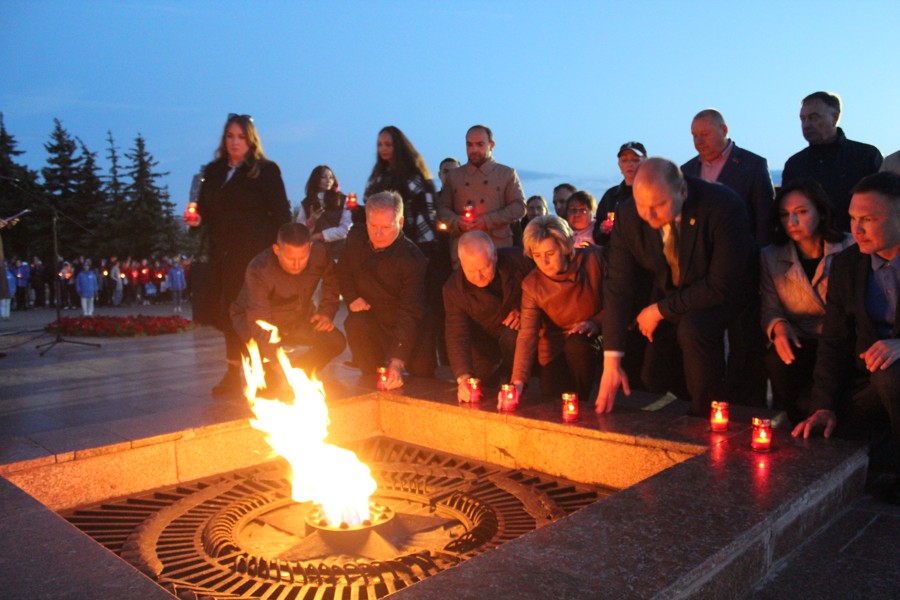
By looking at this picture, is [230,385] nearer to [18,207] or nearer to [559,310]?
[559,310]

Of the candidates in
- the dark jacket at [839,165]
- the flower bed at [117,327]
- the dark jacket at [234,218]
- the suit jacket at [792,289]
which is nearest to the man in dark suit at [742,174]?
the dark jacket at [839,165]

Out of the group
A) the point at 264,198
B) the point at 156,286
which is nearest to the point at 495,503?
the point at 264,198

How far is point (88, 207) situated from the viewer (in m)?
32.9

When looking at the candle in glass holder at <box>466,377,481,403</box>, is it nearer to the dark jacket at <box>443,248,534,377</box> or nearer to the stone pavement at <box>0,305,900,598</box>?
the dark jacket at <box>443,248,534,377</box>

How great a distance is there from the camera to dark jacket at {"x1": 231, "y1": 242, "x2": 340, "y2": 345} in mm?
5391

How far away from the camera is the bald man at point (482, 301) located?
4.82 metres

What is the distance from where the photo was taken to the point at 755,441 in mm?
3275

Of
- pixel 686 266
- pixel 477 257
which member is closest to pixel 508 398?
pixel 477 257

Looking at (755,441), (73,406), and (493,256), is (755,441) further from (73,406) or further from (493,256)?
(73,406)

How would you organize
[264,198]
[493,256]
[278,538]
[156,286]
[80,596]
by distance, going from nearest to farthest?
[80,596] < [278,538] < [493,256] < [264,198] < [156,286]

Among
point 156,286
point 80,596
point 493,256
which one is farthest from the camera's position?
point 156,286

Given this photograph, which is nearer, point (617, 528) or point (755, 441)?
point (617, 528)

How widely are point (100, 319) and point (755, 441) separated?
11.8 metres

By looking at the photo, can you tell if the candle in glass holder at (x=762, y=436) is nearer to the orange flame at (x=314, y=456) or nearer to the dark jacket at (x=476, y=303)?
the orange flame at (x=314, y=456)
